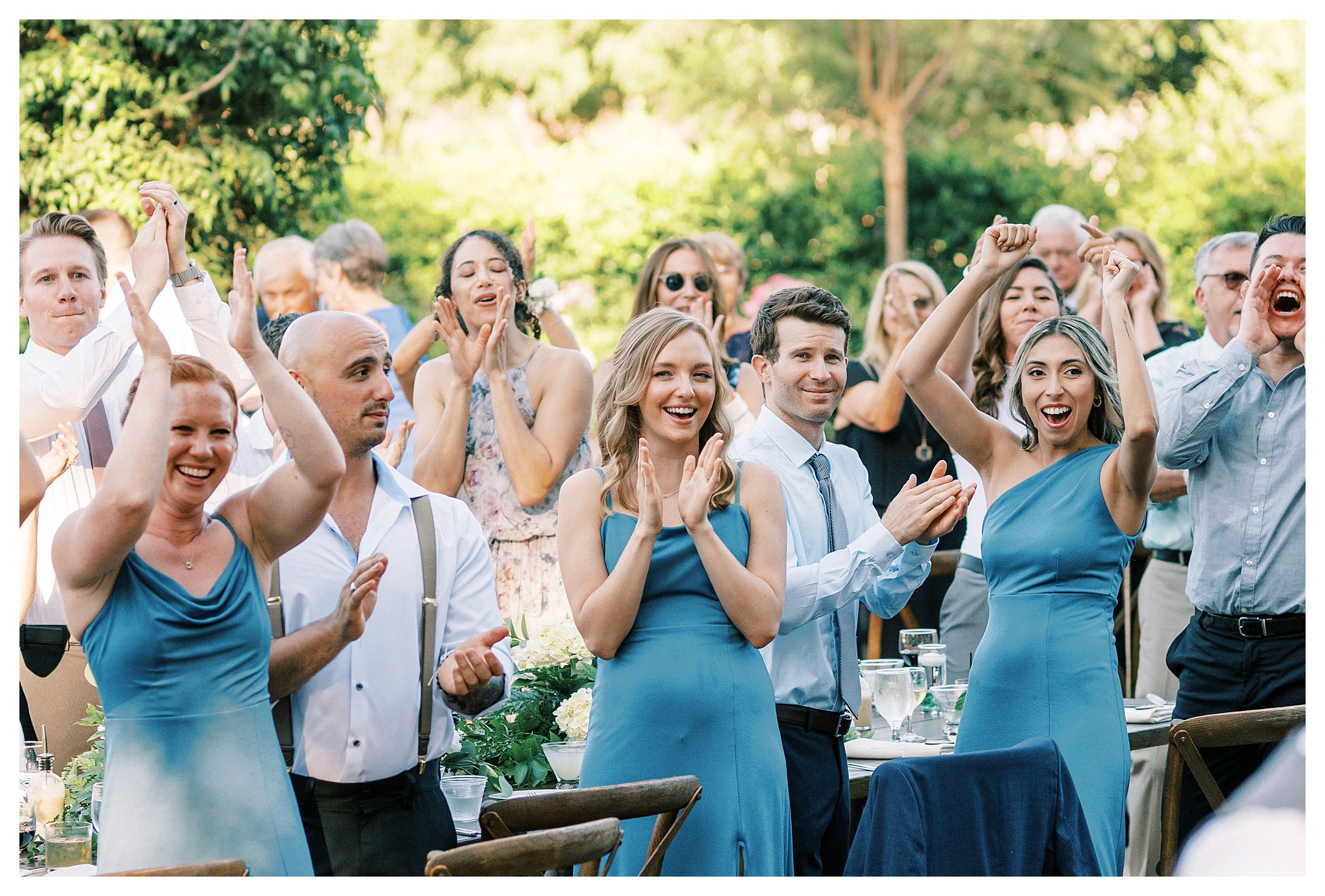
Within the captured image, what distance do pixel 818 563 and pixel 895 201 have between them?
10900 millimetres

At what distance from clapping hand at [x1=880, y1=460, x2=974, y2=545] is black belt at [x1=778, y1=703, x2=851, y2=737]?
18.2 inches

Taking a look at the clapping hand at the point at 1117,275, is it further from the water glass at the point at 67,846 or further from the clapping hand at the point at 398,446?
the water glass at the point at 67,846

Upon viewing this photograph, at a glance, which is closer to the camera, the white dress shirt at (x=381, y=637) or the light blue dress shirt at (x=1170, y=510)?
the white dress shirt at (x=381, y=637)

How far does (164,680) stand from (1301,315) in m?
3.31

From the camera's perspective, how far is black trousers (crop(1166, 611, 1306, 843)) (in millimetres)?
4016

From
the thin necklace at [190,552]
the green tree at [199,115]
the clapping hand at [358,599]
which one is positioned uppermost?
the green tree at [199,115]

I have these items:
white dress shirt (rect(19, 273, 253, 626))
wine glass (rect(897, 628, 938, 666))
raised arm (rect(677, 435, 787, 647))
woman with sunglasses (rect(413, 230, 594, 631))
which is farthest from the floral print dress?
raised arm (rect(677, 435, 787, 647))

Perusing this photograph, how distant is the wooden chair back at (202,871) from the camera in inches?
89.4

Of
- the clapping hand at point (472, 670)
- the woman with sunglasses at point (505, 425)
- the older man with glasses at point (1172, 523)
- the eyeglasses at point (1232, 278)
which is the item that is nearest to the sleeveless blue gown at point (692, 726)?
the clapping hand at point (472, 670)

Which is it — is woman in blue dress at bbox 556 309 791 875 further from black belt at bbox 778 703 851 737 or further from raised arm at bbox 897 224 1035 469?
raised arm at bbox 897 224 1035 469

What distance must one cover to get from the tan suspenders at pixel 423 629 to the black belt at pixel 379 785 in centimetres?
3

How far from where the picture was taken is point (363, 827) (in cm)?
280

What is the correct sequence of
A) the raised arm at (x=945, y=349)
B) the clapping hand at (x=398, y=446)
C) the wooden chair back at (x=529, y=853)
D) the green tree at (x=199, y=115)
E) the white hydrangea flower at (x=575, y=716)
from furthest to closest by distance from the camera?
the green tree at (x=199, y=115) < the clapping hand at (x=398, y=446) < the raised arm at (x=945, y=349) < the white hydrangea flower at (x=575, y=716) < the wooden chair back at (x=529, y=853)

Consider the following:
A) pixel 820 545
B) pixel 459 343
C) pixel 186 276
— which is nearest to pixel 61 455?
pixel 186 276
